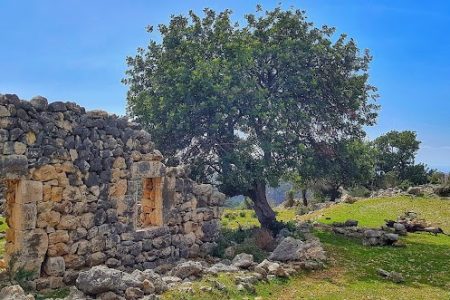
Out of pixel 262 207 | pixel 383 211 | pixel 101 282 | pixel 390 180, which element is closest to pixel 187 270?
pixel 101 282

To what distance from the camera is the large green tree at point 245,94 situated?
18.7 metres

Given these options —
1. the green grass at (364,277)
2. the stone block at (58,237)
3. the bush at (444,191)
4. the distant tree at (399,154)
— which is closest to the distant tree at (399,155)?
the distant tree at (399,154)

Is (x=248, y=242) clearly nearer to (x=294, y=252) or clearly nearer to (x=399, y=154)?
(x=294, y=252)

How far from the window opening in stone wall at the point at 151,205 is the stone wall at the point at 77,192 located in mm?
98

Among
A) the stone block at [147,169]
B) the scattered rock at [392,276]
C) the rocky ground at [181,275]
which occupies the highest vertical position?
the stone block at [147,169]

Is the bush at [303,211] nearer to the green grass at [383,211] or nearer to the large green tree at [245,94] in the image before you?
the green grass at [383,211]

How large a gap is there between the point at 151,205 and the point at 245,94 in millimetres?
6229

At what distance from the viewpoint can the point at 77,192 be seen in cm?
1238

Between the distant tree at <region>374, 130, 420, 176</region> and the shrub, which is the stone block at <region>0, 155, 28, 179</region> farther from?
the distant tree at <region>374, 130, 420, 176</region>

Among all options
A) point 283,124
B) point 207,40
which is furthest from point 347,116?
point 207,40

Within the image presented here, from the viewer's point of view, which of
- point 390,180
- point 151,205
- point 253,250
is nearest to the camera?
point 151,205

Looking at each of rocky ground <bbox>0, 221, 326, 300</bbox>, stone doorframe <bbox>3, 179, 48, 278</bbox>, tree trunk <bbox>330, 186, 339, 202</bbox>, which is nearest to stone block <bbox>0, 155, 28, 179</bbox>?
stone doorframe <bbox>3, 179, 48, 278</bbox>

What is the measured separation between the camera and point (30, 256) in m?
11.2

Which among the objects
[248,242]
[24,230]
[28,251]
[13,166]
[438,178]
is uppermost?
[438,178]
